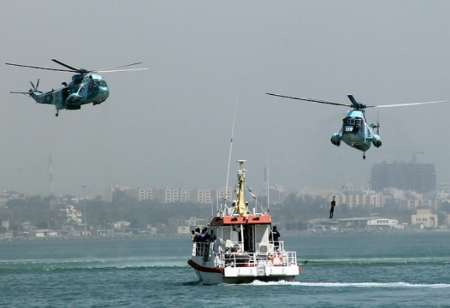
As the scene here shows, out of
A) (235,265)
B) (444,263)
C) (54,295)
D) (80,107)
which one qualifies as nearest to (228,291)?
(235,265)

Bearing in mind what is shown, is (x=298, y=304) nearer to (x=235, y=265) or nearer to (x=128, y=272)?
(x=235, y=265)

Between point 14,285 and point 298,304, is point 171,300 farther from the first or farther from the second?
point 14,285

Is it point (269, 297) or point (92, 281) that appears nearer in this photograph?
point (269, 297)

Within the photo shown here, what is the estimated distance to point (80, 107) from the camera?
107 meters

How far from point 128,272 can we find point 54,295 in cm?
3293

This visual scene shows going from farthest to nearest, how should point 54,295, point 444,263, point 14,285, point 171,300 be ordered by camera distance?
point 444,263 → point 14,285 → point 54,295 → point 171,300

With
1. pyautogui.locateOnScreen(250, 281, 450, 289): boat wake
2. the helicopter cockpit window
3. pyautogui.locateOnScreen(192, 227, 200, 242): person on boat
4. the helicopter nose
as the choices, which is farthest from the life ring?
the helicopter nose

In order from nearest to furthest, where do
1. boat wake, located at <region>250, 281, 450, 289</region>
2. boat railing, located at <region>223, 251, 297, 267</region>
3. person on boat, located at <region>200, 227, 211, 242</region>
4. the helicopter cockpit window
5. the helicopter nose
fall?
boat wake, located at <region>250, 281, 450, 289</region> < boat railing, located at <region>223, 251, 297, 267</region> < person on boat, located at <region>200, 227, 211, 242</region> < the helicopter cockpit window < the helicopter nose

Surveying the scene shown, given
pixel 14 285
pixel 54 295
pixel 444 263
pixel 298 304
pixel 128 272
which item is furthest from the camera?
→ pixel 444 263

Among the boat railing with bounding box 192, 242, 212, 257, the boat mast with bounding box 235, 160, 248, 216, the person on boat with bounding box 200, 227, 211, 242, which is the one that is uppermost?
the boat mast with bounding box 235, 160, 248, 216

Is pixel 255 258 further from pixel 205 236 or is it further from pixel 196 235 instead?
pixel 196 235

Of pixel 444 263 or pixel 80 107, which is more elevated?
pixel 80 107

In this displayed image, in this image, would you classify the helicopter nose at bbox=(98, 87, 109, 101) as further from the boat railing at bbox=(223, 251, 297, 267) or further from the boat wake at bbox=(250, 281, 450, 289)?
the boat wake at bbox=(250, 281, 450, 289)

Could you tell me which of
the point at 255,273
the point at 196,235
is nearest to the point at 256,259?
the point at 255,273
